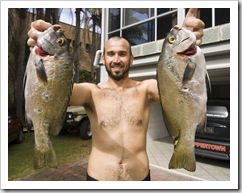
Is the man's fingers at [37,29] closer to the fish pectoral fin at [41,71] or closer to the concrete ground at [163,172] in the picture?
the fish pectoral fin at [41,71]

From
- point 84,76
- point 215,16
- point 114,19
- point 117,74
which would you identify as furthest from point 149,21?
point 84,76

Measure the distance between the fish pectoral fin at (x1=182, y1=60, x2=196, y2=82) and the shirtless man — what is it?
649mm

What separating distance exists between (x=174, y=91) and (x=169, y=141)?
24.6 feet

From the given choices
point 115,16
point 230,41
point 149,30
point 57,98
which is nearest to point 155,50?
point 149,30

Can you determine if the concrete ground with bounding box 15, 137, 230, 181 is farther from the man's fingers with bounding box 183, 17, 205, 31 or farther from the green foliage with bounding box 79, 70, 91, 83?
the green foliage with bounding box 79, 70, 91, 83

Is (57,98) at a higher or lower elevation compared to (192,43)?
lower

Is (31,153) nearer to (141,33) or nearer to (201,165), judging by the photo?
(201,165)

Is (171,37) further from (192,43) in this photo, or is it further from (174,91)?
(174,91)

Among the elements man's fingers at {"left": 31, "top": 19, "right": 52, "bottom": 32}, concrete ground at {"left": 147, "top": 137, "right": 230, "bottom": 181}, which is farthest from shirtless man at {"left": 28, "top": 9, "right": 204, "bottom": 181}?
concrete ground at {"left": 147, "top": 137, "right": 230, "bottom": 181}

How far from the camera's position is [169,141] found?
869 cm

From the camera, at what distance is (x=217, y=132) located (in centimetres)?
507

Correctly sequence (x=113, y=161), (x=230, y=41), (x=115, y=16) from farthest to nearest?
(x=115, y=16)
(x=230, y=41)
(x=113, y=161)

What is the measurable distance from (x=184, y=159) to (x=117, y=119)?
0.76m

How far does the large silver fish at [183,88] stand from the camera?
1528 millimetres
